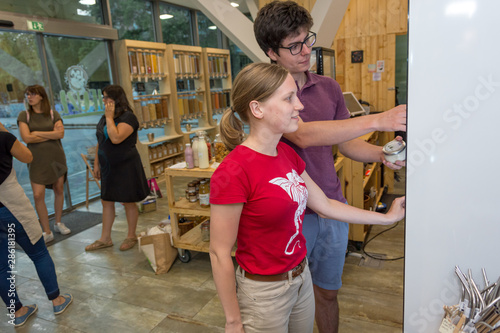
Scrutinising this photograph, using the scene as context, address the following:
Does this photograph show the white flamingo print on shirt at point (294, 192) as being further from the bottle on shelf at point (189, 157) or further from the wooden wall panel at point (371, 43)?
the wooden wall panel at point (371, 43)

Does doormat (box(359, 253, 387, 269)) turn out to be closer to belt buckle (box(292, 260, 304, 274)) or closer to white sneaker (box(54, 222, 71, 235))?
belt buckle (box(292, 260, 304, 274))

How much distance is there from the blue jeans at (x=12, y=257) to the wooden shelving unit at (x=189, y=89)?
447 cm

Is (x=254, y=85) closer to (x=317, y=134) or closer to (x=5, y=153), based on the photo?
(x=317, y=134)

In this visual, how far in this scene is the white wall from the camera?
816mm

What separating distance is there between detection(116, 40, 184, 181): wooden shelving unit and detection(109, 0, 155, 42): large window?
29.9 inches

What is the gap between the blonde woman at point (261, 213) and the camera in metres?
Answer: 1.18

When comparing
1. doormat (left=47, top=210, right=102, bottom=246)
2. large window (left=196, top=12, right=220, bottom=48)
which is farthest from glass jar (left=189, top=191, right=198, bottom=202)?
large window (left=196, top=12, right=220, bottom=48)

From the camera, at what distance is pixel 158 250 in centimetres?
319

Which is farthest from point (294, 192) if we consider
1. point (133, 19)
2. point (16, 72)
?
point (133, 19)

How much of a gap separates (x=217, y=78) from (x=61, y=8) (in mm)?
3832

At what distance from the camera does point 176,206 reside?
3217mm

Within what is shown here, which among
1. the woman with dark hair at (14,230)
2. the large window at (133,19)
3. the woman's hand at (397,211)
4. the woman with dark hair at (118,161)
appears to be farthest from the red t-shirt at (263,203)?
the large window at (133,19)

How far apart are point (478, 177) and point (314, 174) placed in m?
0.85

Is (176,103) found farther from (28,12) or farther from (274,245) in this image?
(274,245)
